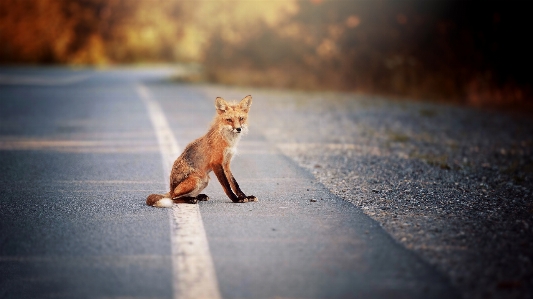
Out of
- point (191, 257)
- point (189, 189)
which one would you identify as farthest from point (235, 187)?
point (191, 257)

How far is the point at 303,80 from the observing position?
34.1m

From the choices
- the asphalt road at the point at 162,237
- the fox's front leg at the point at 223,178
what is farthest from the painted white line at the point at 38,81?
the fox's front leg at the point at 223,178

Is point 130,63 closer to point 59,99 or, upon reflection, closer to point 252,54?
point 252,54

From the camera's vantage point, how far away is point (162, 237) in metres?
5.98

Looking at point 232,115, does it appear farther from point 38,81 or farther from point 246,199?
point 38,81

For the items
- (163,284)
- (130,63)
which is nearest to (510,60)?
(163,284)

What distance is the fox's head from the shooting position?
7.19m

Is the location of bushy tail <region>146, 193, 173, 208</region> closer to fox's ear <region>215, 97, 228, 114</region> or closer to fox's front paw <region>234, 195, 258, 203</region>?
fox's front paw <region>234, 195, 258, 203</region>

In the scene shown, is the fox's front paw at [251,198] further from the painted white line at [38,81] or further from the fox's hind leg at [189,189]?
the painted white line at [38,81]

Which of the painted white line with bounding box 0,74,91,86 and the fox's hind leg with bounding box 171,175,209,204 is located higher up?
the fox's hind leg with bounding box 171,175,209,204

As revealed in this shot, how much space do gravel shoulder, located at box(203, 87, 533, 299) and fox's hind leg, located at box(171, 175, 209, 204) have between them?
1703 millimetres

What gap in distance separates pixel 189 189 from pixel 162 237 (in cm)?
121

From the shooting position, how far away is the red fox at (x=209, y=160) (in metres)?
7.14

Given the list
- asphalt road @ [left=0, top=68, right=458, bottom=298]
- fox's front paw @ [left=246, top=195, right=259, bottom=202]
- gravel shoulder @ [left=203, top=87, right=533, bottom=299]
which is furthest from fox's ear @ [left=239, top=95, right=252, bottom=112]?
gravel shoulder @ [left=203, top=87, right=533, bottom=299]
